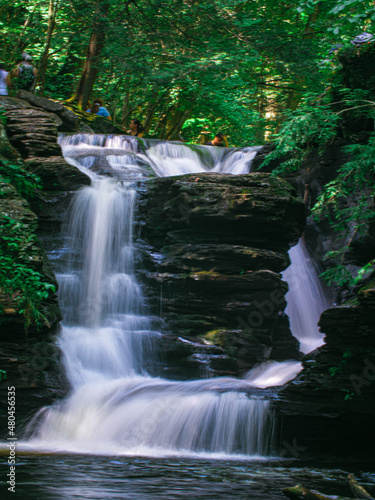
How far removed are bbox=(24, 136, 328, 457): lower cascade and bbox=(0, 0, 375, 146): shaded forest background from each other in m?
5.38

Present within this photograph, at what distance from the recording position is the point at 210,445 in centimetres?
739

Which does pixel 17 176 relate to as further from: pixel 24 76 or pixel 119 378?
pixel 24 76

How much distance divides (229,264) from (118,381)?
3158mm

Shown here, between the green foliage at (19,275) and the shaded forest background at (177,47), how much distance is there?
328 inches

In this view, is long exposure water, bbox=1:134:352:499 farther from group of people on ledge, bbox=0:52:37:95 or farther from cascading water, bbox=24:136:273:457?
group of people on ledge, bbox=0:52:37:95

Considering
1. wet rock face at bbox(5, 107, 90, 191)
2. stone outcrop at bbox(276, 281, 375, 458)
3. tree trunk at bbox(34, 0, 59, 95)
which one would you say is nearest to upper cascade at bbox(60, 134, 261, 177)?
wet rock face at bbox(5, 107, 90, 191)

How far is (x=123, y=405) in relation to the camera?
8.02 metres

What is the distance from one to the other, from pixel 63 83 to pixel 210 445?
61.3ft

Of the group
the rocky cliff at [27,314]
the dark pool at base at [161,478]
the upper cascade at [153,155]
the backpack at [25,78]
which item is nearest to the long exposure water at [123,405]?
the dark pool at base at [161,478]

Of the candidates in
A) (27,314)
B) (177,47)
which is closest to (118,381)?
(27,314)

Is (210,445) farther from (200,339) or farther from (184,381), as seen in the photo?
(200,339)

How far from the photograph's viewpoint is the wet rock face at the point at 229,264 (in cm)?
1023

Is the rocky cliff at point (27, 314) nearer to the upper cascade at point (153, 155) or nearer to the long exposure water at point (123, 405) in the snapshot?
the long exposure water at point (123, 405)

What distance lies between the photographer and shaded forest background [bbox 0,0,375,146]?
16688 mm
